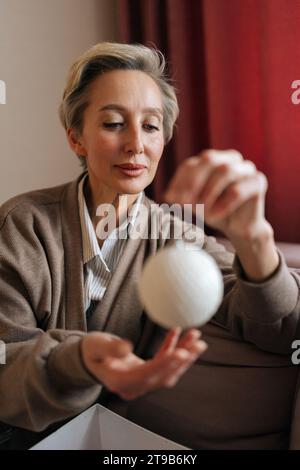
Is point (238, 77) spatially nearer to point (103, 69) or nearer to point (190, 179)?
point (103, 69)

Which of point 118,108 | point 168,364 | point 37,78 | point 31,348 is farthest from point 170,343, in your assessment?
point 37,78

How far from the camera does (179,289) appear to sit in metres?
0.54

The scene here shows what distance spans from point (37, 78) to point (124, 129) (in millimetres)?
943

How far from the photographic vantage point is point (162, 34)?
67.5 inches

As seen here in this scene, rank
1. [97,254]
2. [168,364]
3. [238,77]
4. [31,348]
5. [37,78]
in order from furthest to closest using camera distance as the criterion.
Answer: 1. [37,78]
2. [238,77]
3. [97,254]
4. [31,348]
5. [168,364]

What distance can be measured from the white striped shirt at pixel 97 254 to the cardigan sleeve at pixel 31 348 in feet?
0.31

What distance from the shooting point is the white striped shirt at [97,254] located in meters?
0.94

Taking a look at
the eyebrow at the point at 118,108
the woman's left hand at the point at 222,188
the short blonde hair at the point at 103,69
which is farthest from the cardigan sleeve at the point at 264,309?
the short blonde hair at the point at 103,69

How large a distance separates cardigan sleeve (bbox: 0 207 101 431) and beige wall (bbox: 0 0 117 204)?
0.77 meters

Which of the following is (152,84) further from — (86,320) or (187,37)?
(187,37)

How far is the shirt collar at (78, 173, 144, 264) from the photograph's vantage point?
3.05ft

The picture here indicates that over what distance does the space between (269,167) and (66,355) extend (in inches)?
43.2

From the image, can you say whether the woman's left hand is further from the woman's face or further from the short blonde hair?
the short blonde hair

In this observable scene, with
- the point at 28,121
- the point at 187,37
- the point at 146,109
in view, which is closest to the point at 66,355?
the point at 146,109
